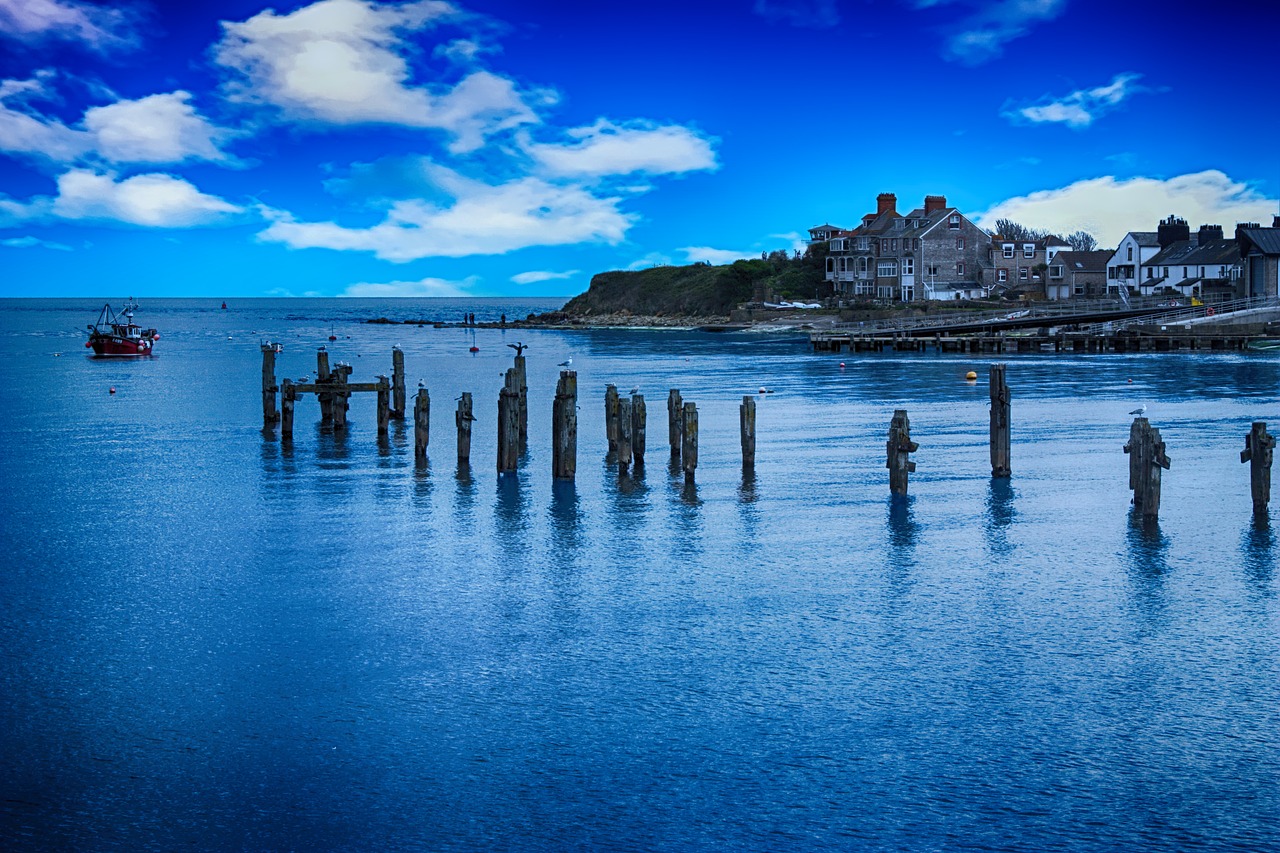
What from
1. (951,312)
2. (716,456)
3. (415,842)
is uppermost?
(951,312)

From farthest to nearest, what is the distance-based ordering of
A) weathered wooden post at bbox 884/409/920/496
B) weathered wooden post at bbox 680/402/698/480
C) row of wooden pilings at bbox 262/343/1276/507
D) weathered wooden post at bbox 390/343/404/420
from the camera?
weathered wooden post at bbox 390/343/404/420 < weathered wooden post at bbox 680/402/698/480 < weathered wooden post at bbox 884/409/920/496 < row of wooden pilings at bbox 262/343/1276/507

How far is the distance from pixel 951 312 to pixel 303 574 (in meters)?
106

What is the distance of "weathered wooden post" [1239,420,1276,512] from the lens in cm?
2216

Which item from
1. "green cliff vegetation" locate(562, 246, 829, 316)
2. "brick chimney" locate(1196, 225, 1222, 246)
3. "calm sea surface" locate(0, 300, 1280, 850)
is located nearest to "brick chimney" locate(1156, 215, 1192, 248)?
"brick chimney" locate(1196, 225, 1222, 246)

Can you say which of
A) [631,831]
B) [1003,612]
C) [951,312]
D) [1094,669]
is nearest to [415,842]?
[631,831]

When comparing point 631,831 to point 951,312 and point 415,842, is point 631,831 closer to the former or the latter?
point 415,842

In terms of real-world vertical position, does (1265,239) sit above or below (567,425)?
above

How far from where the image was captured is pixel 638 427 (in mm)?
32094

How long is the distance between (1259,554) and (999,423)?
7647 mm

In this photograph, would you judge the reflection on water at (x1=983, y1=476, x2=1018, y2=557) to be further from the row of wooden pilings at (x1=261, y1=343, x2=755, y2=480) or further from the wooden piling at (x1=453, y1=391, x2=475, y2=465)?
the wooden piling at (x1=453, y1=391, x2=475, y2=465)

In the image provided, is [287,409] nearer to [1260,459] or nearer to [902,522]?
[902,522]

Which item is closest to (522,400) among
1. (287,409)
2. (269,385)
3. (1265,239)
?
(287,409)

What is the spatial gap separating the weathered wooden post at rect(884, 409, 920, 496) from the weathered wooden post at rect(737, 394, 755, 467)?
4135mm

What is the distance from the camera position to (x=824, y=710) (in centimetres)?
1463
